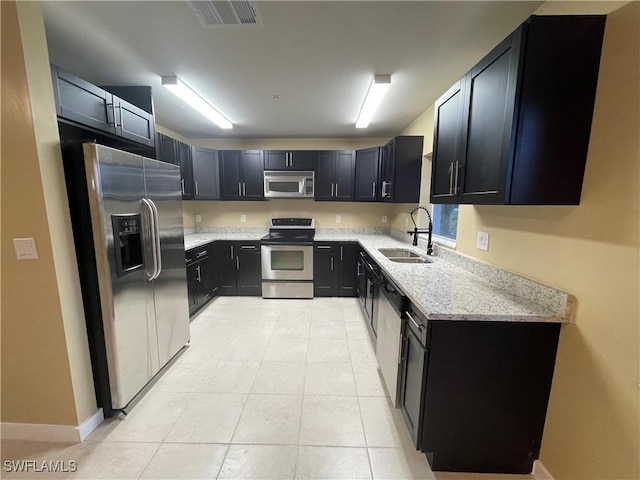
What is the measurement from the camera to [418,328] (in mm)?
1367

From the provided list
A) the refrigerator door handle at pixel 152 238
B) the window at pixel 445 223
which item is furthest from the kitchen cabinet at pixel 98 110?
the window at pixel 445 223

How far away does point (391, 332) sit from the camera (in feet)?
5.87

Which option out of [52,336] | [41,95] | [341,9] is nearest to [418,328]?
[341,9]

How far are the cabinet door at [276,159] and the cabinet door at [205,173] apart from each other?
31.0 inches

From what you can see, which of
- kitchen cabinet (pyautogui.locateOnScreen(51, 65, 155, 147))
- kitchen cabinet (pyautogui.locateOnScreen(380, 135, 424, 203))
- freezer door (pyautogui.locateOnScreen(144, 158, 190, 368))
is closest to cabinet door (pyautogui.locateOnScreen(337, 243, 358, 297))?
kitchen cabinet (pyautogui.locateOnScreen(380, 135, 424, 203))

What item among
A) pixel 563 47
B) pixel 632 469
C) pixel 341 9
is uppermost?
pixel 341 9

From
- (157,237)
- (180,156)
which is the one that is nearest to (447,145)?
(157,237)

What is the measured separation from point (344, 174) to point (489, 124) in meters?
2.77

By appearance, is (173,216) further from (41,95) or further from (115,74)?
(115,74)

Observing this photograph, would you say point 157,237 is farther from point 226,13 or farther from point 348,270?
point 348,270

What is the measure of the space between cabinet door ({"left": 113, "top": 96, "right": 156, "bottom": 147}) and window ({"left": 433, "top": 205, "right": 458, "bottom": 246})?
3.12m

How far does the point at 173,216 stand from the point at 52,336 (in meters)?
1.13

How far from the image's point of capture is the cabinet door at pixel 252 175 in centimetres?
394

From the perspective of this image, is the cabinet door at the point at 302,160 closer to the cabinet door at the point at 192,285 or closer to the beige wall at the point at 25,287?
the cabinet door at the point at 192,285
